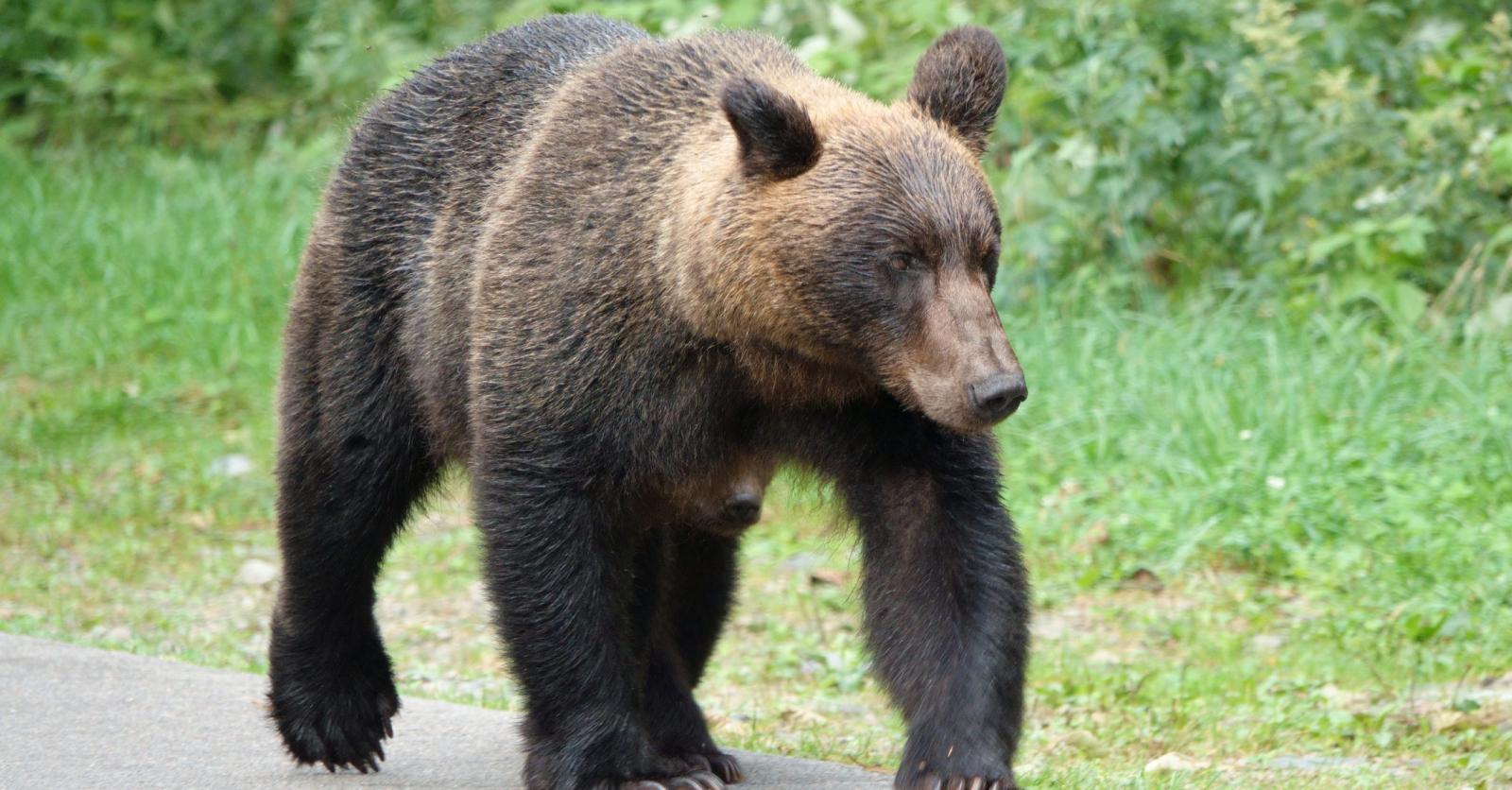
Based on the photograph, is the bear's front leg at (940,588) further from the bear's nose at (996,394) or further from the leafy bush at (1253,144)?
the leafy bush at (1253,144)

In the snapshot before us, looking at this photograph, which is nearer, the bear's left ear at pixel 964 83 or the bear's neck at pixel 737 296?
the bear's neck at pixel 737 296

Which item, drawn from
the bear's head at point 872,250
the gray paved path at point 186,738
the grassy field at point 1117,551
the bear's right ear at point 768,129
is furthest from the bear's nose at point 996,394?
the gray paved path at point 186,738

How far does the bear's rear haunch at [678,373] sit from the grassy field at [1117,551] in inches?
15.5

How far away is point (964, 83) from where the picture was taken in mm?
4172

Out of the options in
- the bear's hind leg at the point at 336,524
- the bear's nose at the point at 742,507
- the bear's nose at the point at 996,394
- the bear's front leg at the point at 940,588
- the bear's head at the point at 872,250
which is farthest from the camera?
the bear's hind leg at the point at 336,524

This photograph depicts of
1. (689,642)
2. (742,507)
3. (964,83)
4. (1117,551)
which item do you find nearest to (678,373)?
(742,507)

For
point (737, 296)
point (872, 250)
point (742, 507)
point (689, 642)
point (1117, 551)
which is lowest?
point (1117, 551)

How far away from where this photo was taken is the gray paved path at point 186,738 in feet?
15.1

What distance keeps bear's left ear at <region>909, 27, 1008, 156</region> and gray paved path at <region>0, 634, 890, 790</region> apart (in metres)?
1.62

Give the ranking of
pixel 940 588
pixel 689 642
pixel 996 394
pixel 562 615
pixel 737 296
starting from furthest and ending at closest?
pixel 689 642
pixel 562 615
pixel 940 588
pixel 737 296
pixel 996 394

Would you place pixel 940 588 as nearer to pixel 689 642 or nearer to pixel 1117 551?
pixel 689 642

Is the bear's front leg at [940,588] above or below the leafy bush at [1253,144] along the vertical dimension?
above

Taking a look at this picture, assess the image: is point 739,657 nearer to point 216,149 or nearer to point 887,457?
point 887,457

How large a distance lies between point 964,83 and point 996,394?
92 cm
